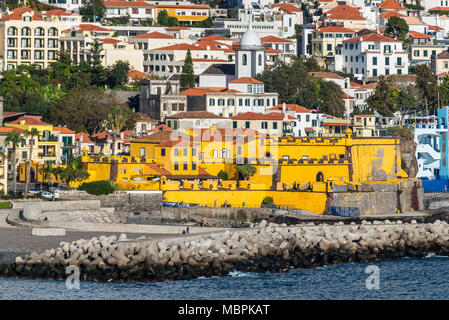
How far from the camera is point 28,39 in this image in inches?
3957

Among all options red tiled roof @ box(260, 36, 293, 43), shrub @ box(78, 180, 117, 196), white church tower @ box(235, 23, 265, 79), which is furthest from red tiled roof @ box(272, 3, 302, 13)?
shrub @ box(78, 180, 117, 196)

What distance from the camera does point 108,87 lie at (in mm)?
95062

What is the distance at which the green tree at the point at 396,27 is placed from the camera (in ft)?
381

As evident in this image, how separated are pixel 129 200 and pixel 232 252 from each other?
15.1 m

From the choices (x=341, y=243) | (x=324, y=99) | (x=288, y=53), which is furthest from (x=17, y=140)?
(x=288, y=53)

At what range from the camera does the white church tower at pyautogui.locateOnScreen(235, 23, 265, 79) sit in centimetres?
9475

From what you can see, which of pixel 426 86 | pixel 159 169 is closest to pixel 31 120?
pixel 159 169

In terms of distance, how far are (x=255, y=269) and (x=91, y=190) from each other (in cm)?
1602

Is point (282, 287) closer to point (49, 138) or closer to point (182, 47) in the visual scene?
point (49, 138)

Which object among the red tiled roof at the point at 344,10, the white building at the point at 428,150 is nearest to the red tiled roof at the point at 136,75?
the white building at the point at 428,150

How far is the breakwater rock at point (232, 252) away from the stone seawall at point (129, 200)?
27.4 ft

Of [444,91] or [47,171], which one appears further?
[444,91]

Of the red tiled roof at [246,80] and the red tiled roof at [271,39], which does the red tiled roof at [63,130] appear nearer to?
the red tiled roof at [246,80]
